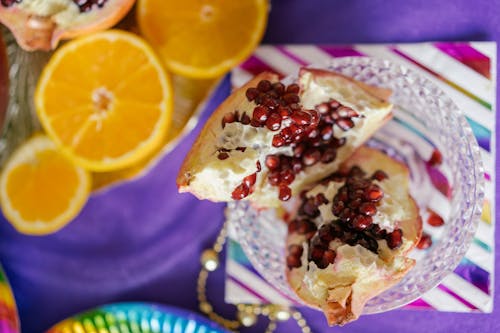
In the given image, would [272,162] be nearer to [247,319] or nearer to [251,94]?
[251,94]

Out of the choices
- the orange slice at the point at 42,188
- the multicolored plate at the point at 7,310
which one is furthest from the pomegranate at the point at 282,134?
the multicolored plate at the point at 7,310

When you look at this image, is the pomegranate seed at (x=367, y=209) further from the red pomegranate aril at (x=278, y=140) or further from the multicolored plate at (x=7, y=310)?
the multicolored plate at (x=7, y=310)

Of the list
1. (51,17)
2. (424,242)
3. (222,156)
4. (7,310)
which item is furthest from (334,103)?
(7,310)

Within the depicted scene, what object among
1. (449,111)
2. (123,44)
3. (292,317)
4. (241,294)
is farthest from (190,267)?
(449,111)

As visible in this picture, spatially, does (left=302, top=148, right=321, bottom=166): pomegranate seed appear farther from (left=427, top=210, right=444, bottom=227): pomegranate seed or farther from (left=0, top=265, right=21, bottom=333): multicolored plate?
(left=0, top=265, right=21, bottom=333): multicolored plate

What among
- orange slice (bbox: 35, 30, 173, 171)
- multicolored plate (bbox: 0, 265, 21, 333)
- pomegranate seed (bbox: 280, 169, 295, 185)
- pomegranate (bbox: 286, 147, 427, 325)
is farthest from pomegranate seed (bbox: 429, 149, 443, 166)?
multicolored plate (bbox: 0, 265, 21, 333)

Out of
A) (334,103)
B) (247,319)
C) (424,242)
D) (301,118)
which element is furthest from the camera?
(247,319)
